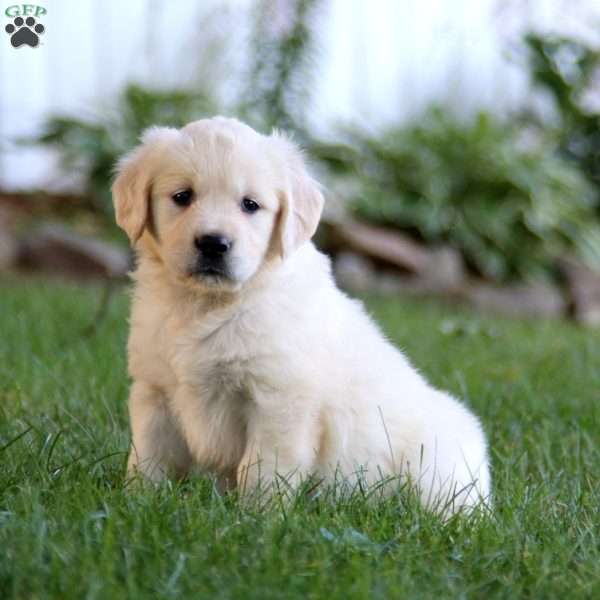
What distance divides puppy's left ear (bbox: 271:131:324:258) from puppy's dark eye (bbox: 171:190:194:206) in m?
0.27

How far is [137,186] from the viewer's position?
316 centimetres

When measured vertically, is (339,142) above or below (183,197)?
below

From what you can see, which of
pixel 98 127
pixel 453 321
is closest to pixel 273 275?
pixel 453 321

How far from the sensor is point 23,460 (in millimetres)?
3105

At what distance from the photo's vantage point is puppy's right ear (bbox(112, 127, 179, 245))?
3.15 metres

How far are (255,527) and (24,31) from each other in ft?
14.2

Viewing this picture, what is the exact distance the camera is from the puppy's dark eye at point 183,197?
122 inches

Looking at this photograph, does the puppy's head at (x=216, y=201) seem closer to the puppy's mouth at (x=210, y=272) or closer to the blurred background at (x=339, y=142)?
the puppy's mouth at (x=210, y=272)

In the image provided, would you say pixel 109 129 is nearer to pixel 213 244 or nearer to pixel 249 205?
pixel 249 205

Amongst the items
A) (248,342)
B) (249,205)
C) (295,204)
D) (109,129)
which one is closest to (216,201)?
(249,205)

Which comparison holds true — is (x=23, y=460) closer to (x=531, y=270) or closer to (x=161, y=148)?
(x=161, y=148)

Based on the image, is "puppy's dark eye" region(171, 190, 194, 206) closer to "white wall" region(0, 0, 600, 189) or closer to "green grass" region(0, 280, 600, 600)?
"green grass" region(0, 280, 600, 600)

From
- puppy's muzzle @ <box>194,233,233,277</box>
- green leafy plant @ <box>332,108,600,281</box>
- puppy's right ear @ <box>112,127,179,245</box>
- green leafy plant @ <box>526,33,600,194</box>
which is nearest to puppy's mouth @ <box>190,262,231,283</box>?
puppy's muzzle @ <box>194,233,233,277</box>

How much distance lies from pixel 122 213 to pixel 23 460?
2.54 ft
